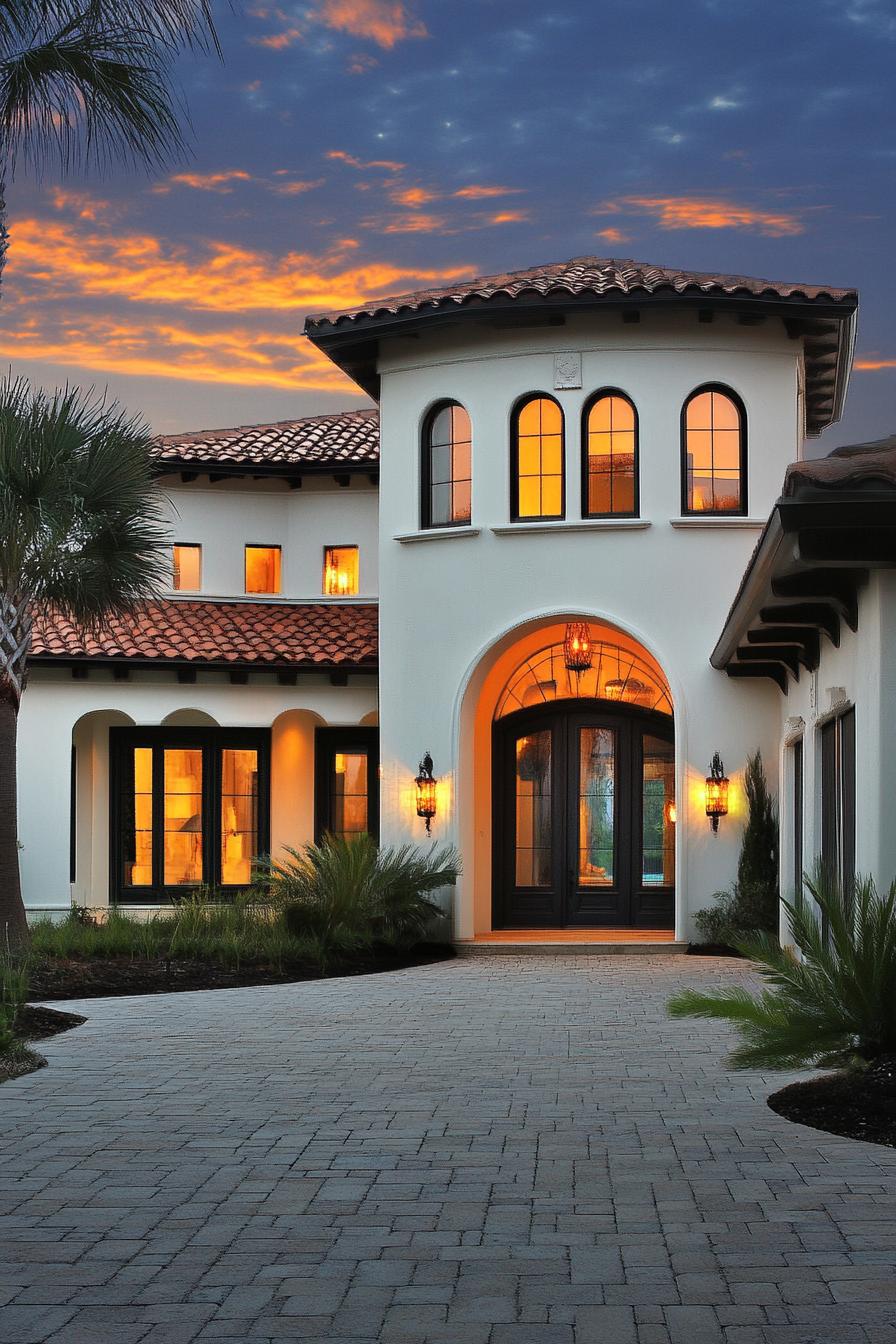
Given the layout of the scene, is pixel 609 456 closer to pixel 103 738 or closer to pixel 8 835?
pixel 8 835

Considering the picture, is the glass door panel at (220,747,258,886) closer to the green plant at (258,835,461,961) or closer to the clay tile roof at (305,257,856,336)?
the green plant at (258,835,461,961)

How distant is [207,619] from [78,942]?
7.22 metres

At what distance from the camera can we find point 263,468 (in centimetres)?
2369

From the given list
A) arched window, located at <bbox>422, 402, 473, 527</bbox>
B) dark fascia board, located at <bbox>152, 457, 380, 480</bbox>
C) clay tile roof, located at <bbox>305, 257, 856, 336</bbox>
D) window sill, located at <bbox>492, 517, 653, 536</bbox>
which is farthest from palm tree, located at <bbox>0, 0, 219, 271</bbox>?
dark fascia board, located at <bbox>152, 457, 380, 480</bbox>

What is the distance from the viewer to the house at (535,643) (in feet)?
61.4

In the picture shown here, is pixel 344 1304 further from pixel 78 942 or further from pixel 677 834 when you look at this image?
pixel 677 834

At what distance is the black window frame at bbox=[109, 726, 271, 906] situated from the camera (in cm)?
2286

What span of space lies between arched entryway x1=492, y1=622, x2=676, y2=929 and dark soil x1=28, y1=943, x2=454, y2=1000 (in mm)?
3709

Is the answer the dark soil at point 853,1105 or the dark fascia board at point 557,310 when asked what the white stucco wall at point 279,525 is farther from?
the dark soil at point 853,1105

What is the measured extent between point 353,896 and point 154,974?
256cm

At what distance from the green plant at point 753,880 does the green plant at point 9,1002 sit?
26.9 feet

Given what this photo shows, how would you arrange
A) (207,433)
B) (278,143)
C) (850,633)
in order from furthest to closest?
(207,433), (278,143), (850,633)

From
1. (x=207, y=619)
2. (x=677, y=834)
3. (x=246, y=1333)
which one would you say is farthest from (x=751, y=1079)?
(x=207, y=619)

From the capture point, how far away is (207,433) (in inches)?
992
